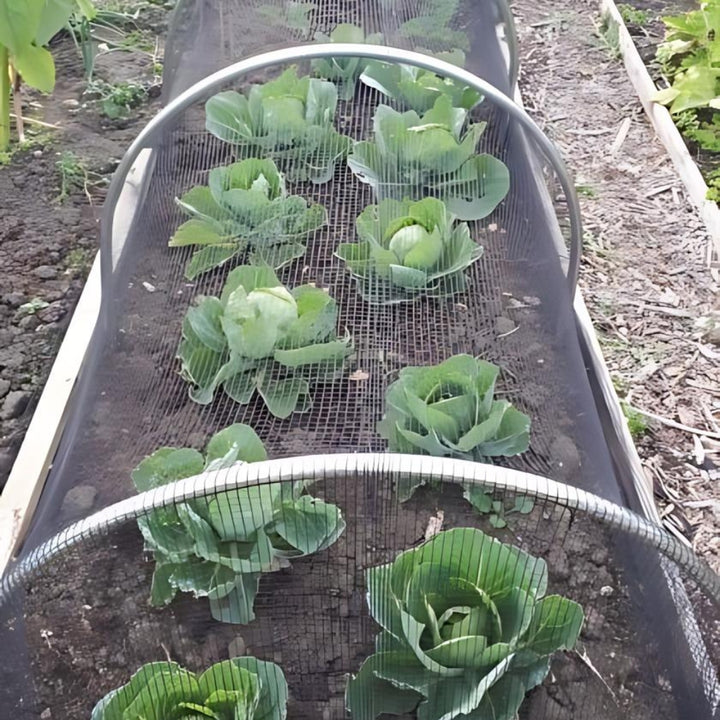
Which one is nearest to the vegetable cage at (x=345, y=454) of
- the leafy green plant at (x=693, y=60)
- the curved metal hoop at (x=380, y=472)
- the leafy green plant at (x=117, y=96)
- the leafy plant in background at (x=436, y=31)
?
the curved metal hoop at (x=380, y=472)

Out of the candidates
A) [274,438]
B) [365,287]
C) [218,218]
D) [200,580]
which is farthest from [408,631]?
[218,218]

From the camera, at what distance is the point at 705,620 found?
53.4 inches

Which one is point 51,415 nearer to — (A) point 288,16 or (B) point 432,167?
(B) point 432,167

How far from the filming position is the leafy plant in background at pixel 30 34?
1618 mm

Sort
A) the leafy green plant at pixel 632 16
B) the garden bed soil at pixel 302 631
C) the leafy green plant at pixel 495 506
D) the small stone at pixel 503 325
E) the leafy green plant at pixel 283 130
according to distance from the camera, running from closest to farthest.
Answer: the garden bed soil at pixel 302 631, the leafy green plant at pixel 495 506, the small stone at pixel 503 325, the leafy green plant at pixel 283 130, the leafy green plant at pixel 632 16

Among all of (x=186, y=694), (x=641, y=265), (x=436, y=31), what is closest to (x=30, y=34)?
(x=186, y=694)

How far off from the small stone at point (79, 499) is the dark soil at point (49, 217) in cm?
44

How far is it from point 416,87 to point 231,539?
165cm

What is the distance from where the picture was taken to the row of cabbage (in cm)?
138

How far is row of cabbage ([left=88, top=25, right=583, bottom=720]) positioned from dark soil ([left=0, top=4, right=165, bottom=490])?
0.48m

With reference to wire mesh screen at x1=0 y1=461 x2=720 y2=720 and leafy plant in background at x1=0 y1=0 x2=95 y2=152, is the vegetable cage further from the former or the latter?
leafy plant in background at x1=0 y1=0 x2=95 y2=152

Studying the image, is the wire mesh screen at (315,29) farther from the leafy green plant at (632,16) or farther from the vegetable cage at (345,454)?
the leafy green plant at (632,16)

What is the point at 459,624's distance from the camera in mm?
1393

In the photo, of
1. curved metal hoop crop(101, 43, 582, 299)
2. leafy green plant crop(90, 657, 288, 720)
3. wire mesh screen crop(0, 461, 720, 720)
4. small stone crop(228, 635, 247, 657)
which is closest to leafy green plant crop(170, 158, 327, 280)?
curved metal hoop crop(101, 43, 582, 299)
